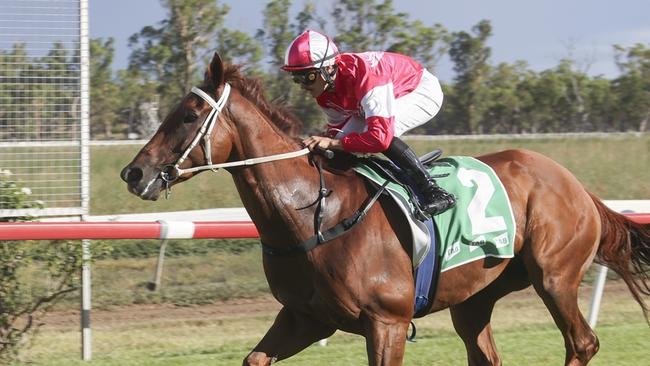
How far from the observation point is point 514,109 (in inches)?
1634

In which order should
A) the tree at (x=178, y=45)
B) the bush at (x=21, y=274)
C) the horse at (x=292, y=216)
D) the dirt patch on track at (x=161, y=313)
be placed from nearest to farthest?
the horse at (x=292, y=216), the bush at (x=21, y=274), the dirt patch on track at (x=161, y=313), the tree at (x=178, y=45)

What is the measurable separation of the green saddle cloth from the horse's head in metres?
0.70

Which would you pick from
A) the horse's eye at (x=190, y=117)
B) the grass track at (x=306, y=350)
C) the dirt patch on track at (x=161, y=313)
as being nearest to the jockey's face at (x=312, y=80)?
the horse's eye at (x=190, y=117)

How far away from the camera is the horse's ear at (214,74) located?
3.72m

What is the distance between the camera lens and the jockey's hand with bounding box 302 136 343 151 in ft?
13.0

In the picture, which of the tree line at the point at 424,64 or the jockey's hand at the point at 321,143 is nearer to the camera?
the jockey's hand at the point at 321,143

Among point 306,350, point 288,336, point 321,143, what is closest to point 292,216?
point 321,143

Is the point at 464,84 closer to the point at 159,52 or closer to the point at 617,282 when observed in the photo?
the point at 159,52

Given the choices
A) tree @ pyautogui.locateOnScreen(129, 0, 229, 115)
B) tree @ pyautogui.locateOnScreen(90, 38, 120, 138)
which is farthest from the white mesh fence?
tree @ pyautogui.locateOnScreen(90, 38, 120, 138)

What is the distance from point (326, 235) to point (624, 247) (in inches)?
78.9

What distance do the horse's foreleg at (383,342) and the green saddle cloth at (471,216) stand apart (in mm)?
489

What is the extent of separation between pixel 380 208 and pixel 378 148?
0.90 ft

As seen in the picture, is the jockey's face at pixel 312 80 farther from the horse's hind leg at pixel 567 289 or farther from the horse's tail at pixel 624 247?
the horse's tail at pixel 624 247

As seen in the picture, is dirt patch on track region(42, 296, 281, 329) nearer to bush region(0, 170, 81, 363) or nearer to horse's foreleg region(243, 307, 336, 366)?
bush region(0, 170, 81, 363)
